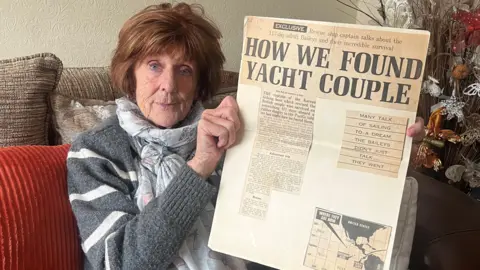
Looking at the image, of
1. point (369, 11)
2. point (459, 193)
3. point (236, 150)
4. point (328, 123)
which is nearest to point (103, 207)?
point (236, 150)

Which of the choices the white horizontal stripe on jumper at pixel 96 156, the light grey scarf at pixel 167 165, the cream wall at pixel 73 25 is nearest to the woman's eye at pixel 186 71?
the light grey scarf at pixel 167 165

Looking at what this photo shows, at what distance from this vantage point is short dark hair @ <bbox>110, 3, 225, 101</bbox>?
0.96 metres

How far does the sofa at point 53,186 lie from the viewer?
0.81 m

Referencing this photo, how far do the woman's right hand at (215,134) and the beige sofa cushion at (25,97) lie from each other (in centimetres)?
46

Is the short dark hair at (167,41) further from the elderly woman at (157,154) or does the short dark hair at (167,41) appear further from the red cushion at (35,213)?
the red cushion at (35,213)

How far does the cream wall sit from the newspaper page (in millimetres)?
845

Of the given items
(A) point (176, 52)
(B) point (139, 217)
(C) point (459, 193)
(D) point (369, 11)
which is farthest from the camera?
(D) point (369, 11)

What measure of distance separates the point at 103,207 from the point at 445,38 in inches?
39.3

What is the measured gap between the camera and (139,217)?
32.3 inches

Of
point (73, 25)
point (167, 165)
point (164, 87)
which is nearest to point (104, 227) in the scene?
point (167, 165)

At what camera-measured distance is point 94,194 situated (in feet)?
2.85

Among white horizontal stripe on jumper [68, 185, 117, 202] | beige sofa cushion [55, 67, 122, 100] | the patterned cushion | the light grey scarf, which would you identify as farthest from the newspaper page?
beige sofa cushion [55, 67, 122, 100]

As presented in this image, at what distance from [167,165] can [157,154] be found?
1.3 inches

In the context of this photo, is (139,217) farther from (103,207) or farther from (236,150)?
(236,150)
